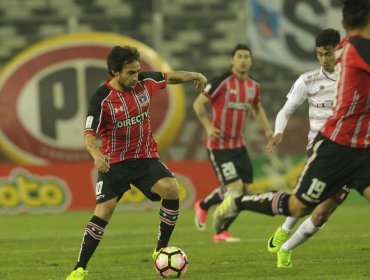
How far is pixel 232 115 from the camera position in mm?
12469

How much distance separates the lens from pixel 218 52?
22.7 metres

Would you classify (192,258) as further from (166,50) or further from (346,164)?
(166,50)

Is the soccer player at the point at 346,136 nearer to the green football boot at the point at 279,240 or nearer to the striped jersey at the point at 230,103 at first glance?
the green football boot at the point at 279,240

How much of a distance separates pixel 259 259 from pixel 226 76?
3.44 meters

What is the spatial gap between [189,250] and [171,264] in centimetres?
260

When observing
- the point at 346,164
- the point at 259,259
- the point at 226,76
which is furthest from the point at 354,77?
the point at 226,76

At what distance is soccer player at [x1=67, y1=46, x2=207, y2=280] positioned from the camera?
8.06 metres

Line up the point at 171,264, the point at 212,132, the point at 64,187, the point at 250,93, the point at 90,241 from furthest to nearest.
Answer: the point at 64,187 < the point at 250,93 < the point at 212,132 < the point at 171,264 < the point at 90,241

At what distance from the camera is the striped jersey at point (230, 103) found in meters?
12.3

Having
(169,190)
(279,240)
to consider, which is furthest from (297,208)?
(279,240)

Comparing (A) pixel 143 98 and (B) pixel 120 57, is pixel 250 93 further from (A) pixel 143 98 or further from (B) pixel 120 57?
(B) pixel 120 57

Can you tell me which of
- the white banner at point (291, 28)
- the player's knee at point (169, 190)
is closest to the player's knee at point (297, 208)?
the player's knee at point (169, 190)

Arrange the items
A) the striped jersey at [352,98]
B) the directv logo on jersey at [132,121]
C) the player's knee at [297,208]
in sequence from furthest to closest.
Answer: the directv logo on jersey at [132,121], the player's knee at [297,208], the striped jersey at [352,98]

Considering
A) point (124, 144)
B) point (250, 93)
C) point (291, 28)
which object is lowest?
point (291, 28)
